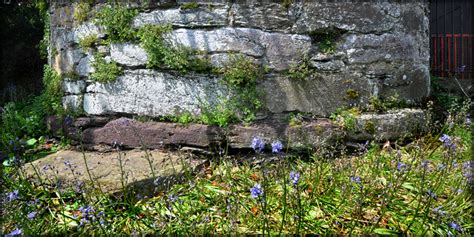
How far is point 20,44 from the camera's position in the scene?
8367mm

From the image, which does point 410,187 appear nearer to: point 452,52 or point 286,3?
point 286,3

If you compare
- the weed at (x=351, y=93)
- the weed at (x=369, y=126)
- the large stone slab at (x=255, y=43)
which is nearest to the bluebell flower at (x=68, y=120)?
the large stone slab at (x=255, y=43)

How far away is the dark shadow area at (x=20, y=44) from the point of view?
A: 826 cm

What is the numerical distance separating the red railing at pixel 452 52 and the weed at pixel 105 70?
16.5 ft

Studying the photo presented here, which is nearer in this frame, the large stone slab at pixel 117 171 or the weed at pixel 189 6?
the large stone slab at pixel 117 171

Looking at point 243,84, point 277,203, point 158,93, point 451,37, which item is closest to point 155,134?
point 158,93

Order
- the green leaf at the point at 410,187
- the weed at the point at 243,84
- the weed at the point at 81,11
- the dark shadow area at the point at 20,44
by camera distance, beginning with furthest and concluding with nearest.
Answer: the dark shadow area at the point at 20,44 < the weed at the point at 81,11 < the weed at the point at 243,84 < the green leaf at the point at 410,187

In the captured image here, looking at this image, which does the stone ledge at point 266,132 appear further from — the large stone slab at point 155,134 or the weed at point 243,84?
the weed at point 243,84

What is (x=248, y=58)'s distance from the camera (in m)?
3.30

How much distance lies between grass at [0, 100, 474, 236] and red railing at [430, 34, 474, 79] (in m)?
3.75

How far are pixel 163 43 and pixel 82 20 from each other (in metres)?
0.90

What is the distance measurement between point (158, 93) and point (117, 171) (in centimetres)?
74

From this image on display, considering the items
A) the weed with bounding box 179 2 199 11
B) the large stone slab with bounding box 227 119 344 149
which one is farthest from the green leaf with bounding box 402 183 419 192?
the weed with bounding box 179 2 199 11

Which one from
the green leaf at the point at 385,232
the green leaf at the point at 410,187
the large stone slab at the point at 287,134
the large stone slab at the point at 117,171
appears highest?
the large stone slab at the point at 287,134
